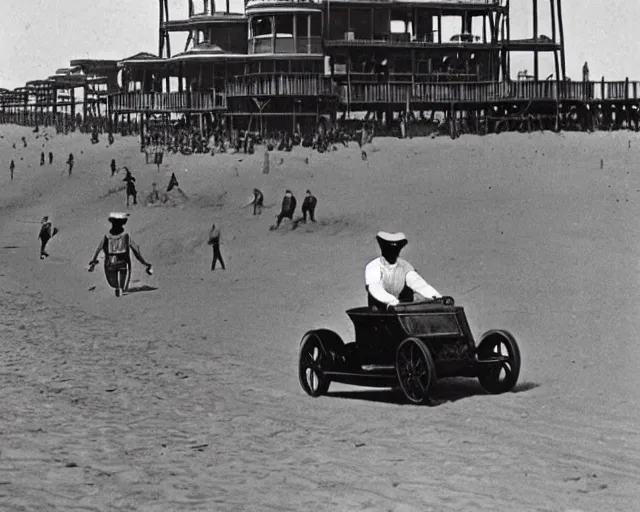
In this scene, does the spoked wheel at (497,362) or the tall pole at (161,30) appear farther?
the tall pole at (161,30)

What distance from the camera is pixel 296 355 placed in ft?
48.8

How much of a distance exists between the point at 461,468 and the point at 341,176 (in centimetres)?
2982

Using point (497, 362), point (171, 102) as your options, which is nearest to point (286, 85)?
point (171, 102)

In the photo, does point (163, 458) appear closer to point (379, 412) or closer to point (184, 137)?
point (379, 412)

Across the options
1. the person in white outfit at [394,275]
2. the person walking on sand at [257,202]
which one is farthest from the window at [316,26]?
the person in white outfit at [394,275]

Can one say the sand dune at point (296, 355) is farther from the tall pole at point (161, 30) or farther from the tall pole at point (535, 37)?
the tall pole at point (161, 30)

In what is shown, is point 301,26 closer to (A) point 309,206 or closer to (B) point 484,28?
(B) point 484,28

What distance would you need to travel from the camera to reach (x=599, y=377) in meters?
12.4

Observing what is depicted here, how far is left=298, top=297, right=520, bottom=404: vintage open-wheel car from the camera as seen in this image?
10.6 metres

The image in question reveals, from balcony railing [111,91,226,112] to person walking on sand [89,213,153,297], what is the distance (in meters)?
35.0

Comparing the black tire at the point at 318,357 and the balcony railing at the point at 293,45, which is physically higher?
the balcony railing at the point at 293,45

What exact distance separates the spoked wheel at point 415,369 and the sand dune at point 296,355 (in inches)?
6.6

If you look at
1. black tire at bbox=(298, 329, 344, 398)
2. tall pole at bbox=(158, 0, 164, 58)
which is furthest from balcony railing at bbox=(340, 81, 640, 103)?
black tire at bbox=(298, 329, 344, 398)

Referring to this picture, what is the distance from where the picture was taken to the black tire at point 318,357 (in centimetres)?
1141
